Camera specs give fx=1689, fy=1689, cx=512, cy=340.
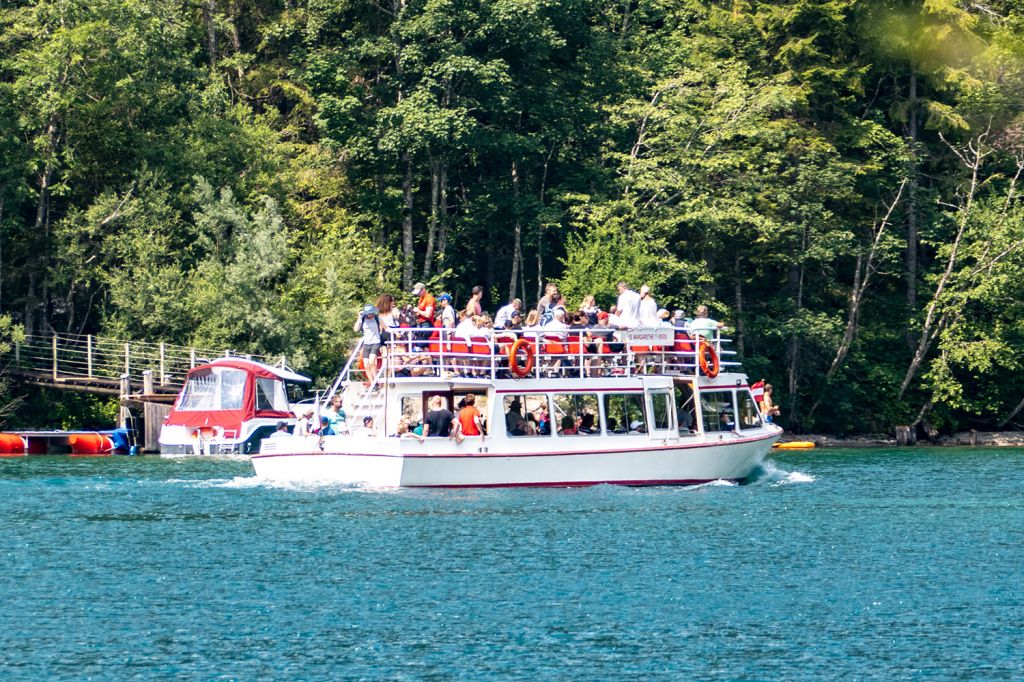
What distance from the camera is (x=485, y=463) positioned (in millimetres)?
32125

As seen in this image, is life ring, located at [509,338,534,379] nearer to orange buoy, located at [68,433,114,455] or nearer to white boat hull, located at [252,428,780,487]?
white boat hull, located at [252,428,780,487]

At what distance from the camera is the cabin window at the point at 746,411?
116 feet

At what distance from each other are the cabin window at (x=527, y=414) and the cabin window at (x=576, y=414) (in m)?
0.24

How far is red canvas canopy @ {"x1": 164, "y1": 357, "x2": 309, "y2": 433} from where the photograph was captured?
4681cm

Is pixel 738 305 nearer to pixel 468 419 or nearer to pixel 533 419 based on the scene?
pixel 533 419

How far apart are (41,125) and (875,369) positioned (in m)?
27.9

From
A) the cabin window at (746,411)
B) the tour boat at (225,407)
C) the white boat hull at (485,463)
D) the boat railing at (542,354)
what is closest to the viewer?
the white boat hull at (485,463)

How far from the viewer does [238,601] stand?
21.7 meters

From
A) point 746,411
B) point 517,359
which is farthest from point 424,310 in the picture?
point 746,411

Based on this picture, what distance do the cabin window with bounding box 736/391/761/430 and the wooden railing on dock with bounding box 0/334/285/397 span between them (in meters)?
17.9

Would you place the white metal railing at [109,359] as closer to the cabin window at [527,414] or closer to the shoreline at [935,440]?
the shoreline at [935,440]

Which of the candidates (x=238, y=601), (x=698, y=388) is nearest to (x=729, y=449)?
(x=698, y=388)

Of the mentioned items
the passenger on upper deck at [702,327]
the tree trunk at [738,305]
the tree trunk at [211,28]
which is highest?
the tree trunk at [211,28]

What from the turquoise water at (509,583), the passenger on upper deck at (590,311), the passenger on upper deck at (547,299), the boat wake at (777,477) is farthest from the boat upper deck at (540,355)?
the boat wake at (777,477)
